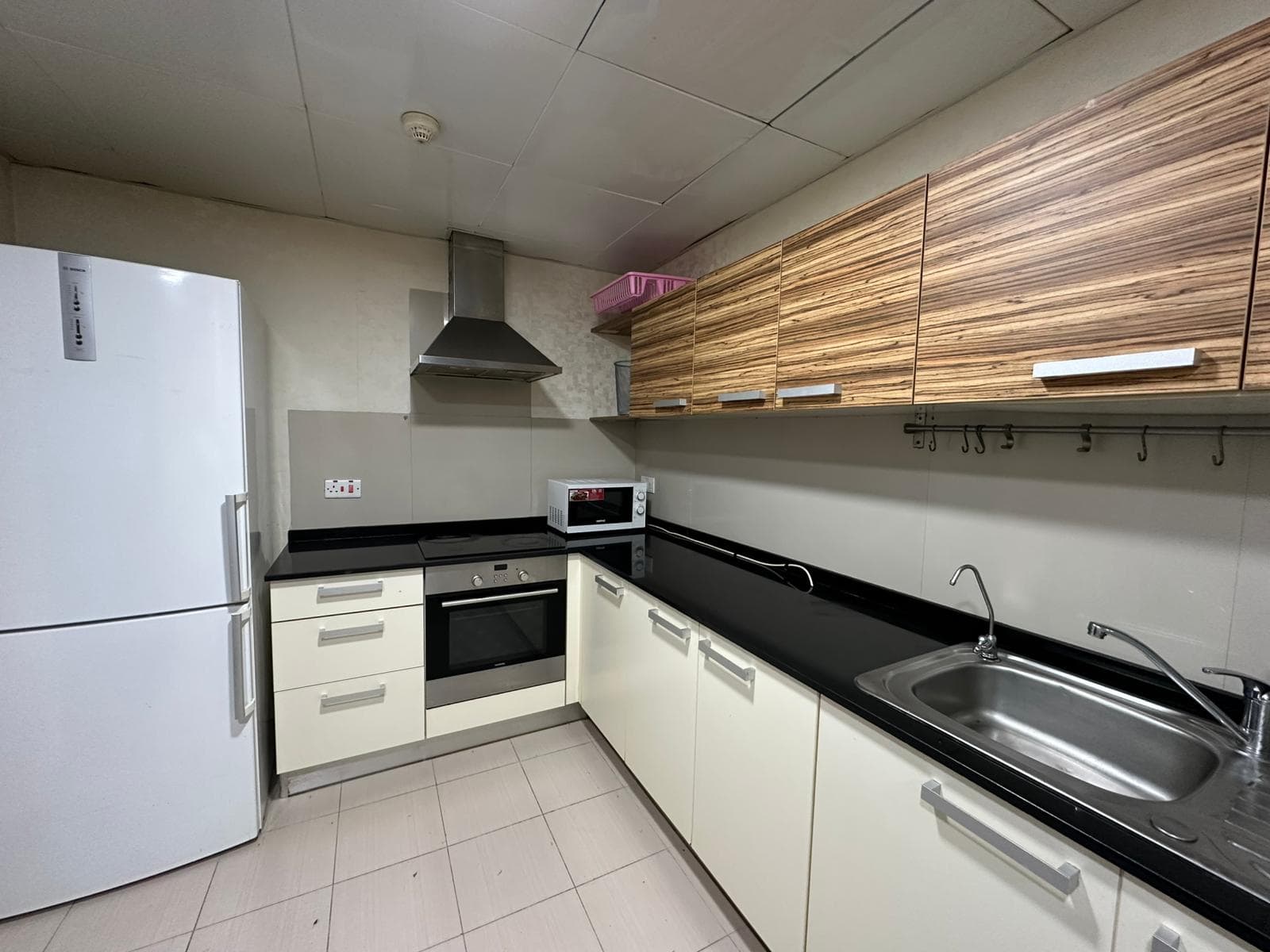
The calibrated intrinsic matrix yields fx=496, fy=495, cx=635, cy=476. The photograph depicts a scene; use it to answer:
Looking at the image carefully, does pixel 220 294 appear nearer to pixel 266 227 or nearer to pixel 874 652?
pixel 266 227

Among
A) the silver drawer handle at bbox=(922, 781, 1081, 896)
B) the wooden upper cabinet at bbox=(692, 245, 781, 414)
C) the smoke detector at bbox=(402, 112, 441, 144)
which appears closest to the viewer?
the silver drawer handle at bbox=(922, 781, 1081, 896)

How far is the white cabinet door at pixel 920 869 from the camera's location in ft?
2.34

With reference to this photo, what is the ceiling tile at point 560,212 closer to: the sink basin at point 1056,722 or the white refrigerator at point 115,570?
the white refrigerator at point 115,570

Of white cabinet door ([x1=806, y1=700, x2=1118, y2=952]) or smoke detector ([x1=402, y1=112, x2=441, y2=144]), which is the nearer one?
white cabinet door ([x1=806, y1=700, x2=1118, y2=952])

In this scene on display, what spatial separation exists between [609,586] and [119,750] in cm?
157

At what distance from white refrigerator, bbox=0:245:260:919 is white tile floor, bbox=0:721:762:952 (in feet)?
0.46

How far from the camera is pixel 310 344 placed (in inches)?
89.0

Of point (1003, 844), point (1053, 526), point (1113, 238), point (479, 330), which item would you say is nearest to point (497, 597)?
point (479, 330)

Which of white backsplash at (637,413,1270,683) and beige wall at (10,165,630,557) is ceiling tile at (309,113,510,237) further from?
white backsplash at (637,413,1270,683)

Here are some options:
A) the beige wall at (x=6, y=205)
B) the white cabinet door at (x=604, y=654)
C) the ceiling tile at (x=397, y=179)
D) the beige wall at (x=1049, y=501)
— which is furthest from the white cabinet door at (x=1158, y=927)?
the beige wall at (x=6, y=205)

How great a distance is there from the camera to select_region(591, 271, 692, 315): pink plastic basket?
2389 mm

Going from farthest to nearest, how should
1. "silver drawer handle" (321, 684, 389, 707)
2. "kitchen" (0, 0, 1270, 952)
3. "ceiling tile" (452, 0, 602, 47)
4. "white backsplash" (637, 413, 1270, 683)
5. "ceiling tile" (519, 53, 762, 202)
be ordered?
"silver drawer handle" (321, 684, 389, 707), "ceiling tile" (519, 53, 762, 202), "ceiling tile" (452, 0, 602, 47), "white backsplash" (637, 413, 1270, 683), "kitchen" (0, 0, 1270, 952)

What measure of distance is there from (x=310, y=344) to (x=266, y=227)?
20.2 inches

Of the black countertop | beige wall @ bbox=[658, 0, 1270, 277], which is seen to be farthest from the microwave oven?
beige wall @ bbox=[658, 0, 1270, 277]
